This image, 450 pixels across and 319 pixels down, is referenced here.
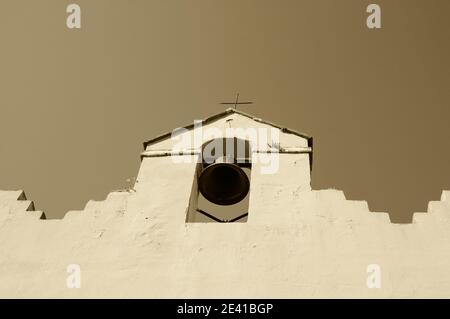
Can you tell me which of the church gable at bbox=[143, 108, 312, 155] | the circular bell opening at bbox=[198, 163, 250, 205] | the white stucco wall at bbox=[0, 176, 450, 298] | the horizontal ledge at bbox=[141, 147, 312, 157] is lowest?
the white stucco wall at bbox=[0, 176, 450, 298]

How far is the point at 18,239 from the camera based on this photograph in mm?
7844

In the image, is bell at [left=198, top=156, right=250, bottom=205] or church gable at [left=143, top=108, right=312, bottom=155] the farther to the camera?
church gable at [left=143, top=108, right=312, bottom=155]

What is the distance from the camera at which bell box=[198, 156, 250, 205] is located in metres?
8.84

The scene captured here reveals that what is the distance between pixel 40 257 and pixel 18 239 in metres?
0.41

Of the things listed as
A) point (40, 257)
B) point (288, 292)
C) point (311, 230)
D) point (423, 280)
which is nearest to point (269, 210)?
point (311, 230)

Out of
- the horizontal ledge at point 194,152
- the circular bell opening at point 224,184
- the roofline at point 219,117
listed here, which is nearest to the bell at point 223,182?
the circular bell opening at point 224,184

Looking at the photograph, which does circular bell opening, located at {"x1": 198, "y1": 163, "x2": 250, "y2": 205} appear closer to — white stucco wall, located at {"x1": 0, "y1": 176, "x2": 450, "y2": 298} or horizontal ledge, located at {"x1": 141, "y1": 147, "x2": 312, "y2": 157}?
horizontal ledge, located at {"x1": 141, "y1": 147, "x2": 312, "y2": 157}

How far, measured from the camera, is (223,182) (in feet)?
29.6

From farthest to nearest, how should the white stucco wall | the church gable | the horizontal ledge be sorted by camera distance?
the church gable
the horizontal ledge
the white stucco wall

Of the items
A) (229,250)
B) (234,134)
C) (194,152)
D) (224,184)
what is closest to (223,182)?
(224,184)

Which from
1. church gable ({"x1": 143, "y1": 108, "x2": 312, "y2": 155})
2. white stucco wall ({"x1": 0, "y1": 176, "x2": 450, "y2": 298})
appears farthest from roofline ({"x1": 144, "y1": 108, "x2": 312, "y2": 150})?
white stucco wall ({"x1": 0, "y1": 176, "x2": 450, "y2": 298})

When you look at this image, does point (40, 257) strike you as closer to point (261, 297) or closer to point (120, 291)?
point (120, 291)

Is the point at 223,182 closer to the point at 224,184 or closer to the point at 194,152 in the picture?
the point at 224,184

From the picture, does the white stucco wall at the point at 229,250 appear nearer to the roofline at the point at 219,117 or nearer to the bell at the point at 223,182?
the bell at the point at 223,182
